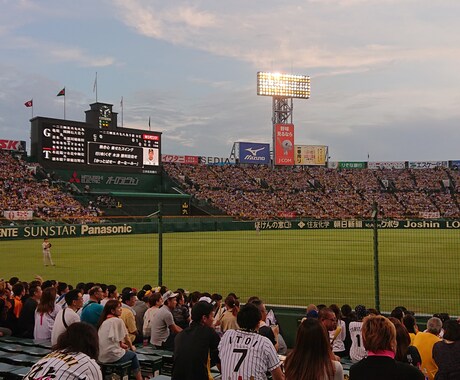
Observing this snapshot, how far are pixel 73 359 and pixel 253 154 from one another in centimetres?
8523

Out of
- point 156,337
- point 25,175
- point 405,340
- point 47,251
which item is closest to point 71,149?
point 25,175

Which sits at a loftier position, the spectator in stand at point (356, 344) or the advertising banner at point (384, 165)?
the advertising banner at point (384, 165)

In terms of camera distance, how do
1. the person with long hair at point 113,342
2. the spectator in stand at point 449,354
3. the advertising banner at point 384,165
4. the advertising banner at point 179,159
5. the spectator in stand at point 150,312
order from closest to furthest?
the spectator in stand at point 449,354 → the person with long hair at point 113,342 → the spectator in stand at point 150,312 → the advertising banner at point 179,159 → the advertising banner at point 384,165

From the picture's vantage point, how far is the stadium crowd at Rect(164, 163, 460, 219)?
70.3 m

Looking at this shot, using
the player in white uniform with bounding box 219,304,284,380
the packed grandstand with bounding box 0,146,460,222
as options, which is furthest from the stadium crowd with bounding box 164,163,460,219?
the player in white uniform with bounding box 219,304,284,380

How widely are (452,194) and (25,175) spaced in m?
65.8

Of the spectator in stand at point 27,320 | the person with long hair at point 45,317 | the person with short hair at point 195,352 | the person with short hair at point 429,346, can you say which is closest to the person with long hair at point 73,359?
the person with short hair at point 195,352

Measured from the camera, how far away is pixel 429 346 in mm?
5863

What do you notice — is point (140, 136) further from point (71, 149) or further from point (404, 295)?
point (404, 295)

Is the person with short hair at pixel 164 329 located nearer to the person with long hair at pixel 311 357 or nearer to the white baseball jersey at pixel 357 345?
the white baseball jersey at pixel 357 345

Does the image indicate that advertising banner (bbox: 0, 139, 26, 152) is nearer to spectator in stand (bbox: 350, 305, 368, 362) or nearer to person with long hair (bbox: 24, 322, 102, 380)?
spectator in stand (bbox: 350, 305, 368, 362)

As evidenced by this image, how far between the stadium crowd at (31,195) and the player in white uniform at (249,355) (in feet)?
139

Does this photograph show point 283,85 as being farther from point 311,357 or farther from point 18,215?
point 311,357

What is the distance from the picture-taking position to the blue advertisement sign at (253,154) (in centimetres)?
8781
